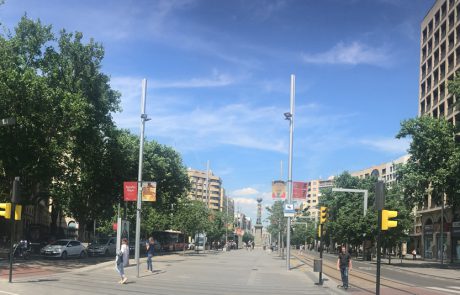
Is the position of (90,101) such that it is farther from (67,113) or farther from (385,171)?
(385,171)

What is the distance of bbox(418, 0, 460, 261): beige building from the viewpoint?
66562mm

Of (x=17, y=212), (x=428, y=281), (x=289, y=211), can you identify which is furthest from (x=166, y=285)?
(x=428, y=281)

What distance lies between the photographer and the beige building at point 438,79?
66562 millimetres

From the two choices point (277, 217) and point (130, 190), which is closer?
point (130, 190)

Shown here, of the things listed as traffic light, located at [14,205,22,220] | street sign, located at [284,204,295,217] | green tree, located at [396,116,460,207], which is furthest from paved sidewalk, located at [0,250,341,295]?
green tree, located at [396,116,460,207]

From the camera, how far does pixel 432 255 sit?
76.1m

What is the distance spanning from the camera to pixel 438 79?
7469 centimetres

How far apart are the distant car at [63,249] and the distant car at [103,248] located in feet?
15.0

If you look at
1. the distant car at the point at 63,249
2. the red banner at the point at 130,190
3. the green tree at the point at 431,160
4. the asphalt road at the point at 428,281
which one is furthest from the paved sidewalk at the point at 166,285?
the green tree at the point at 431,160

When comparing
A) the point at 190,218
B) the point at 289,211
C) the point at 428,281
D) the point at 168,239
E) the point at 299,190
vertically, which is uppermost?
the point at 299,190

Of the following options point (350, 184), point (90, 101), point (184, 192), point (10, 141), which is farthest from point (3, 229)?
point (350, 184)

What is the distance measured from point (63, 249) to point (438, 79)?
58057mm

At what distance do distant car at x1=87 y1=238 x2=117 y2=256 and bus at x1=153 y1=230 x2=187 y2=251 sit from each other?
21.1 meters

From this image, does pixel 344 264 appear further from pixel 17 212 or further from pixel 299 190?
pixel 17 212
